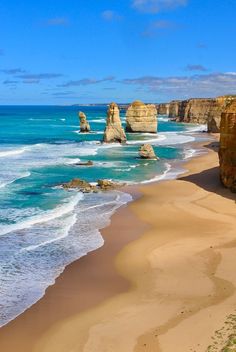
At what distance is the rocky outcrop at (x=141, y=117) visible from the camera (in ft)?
291

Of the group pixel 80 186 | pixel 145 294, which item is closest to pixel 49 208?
pixel 80 186

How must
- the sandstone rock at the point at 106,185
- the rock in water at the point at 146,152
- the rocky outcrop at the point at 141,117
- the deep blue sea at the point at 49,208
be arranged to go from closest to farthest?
1. the deep blue sea at the point at 49,208
2. the sandstone rock at the point at 106,185
3. the rock in water at the point at 146,152
4. the rocky outcrop at the point at 141,117

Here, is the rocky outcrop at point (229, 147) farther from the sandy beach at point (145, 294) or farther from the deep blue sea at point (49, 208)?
the deep blue sea at point (49, 208)

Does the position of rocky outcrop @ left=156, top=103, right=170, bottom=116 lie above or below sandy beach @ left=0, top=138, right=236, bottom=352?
above

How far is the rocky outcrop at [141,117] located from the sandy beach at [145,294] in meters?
62.2

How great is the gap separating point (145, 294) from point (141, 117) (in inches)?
3005

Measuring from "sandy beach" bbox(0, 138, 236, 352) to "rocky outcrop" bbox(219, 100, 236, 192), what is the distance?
5357 millimetres

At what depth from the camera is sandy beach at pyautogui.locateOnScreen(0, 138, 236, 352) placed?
13328 millimetres

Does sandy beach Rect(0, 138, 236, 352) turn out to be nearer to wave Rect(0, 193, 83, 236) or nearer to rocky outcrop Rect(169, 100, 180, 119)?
wave Rect(0, 193, 83, 236)

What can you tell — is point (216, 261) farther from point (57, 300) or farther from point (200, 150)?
point (200, 150)

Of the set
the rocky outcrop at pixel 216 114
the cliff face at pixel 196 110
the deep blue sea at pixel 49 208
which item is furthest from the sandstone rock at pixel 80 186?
the cliff face at pixel 196 110

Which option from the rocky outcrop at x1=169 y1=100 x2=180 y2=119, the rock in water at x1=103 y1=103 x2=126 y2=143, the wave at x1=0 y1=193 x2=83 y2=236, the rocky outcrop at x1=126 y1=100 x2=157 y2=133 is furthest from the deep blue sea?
the rocky outcrop at x1=169 y1=100 x2=180 y2=119

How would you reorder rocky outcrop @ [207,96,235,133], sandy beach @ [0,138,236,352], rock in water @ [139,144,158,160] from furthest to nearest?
1. rocky outcrop @ [207,96,235,133]
2. rock in water @ [139,144,158,160]
3. sandy beach @ [0,138,236,352]

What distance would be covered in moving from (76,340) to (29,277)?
524cm
